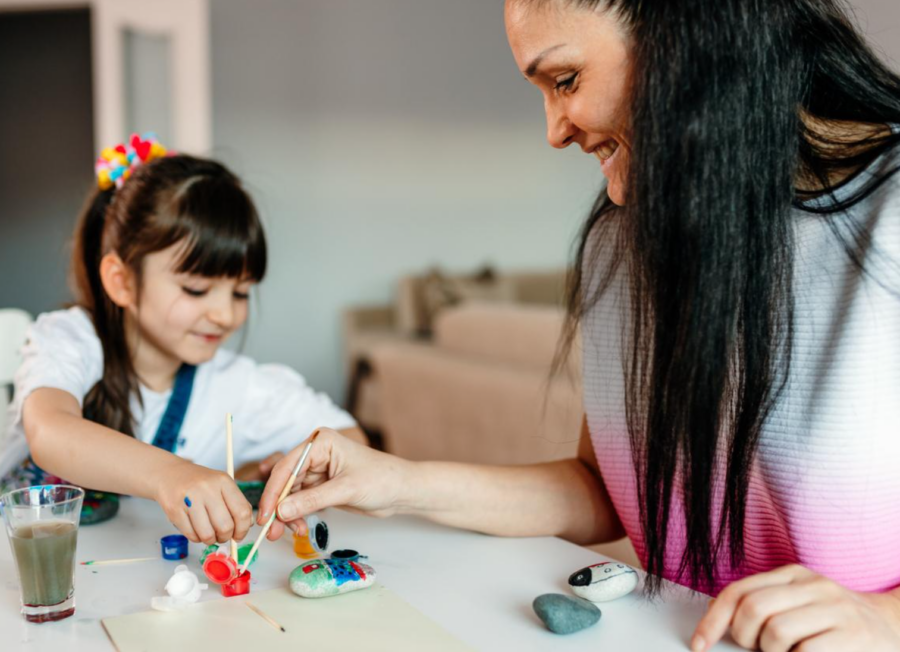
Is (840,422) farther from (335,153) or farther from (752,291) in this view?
(335,153)

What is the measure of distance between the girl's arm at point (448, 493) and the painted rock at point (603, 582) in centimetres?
19

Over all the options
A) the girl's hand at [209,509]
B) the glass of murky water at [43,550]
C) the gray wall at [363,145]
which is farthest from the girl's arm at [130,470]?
the gray wall at [363,145]

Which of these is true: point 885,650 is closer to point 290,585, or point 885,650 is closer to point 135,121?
point 290,585

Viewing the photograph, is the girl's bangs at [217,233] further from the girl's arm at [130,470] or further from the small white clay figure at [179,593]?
the small white clay figure at [179,593]

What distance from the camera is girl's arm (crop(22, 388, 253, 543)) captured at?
898 mm

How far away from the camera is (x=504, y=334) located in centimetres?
282

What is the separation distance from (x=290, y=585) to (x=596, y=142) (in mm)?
528

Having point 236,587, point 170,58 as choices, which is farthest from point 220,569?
point 170,58

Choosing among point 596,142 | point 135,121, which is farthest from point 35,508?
point 135,121

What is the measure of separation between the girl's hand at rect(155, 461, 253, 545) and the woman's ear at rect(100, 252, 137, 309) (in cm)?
66

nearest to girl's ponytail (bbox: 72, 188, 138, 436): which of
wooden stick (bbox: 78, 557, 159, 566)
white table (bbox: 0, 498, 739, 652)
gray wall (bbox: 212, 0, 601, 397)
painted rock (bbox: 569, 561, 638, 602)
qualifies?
white table (bbox: 0, 498, 739, 652)

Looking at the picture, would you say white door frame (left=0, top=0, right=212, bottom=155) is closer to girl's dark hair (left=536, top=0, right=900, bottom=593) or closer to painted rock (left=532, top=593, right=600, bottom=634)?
girl's dark hair (left=536, top=0, right=900, bottom=593)

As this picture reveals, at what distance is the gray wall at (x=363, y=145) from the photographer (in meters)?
4.71

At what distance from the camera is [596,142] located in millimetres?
926
